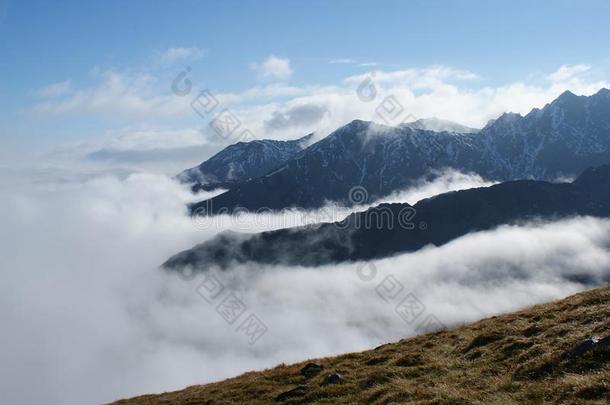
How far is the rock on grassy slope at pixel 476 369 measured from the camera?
77.6 ft

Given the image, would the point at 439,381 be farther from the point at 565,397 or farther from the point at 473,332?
the point at 473,332

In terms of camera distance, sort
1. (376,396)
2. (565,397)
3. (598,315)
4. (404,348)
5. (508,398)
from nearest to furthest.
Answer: (565,397) < (508,398) < (376,396) < (598,315) < (404,348)

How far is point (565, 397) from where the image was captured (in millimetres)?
21172

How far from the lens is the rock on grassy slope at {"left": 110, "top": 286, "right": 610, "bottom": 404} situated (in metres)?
23.6

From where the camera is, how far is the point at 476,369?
1161 inches

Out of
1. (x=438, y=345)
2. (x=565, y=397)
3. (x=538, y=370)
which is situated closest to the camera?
(x=565, y=397)

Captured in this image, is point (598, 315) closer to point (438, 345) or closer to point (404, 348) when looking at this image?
point (438, 345)

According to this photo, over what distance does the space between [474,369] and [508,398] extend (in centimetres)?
664

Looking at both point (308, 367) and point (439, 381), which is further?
point (308, 367)

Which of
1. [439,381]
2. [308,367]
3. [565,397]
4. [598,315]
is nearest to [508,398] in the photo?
[565,397]

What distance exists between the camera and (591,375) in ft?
73.6

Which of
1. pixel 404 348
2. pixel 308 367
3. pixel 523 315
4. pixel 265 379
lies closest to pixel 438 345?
pixel 404 348

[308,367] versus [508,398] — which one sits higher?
[308,367]

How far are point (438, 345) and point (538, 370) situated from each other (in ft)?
44.9
